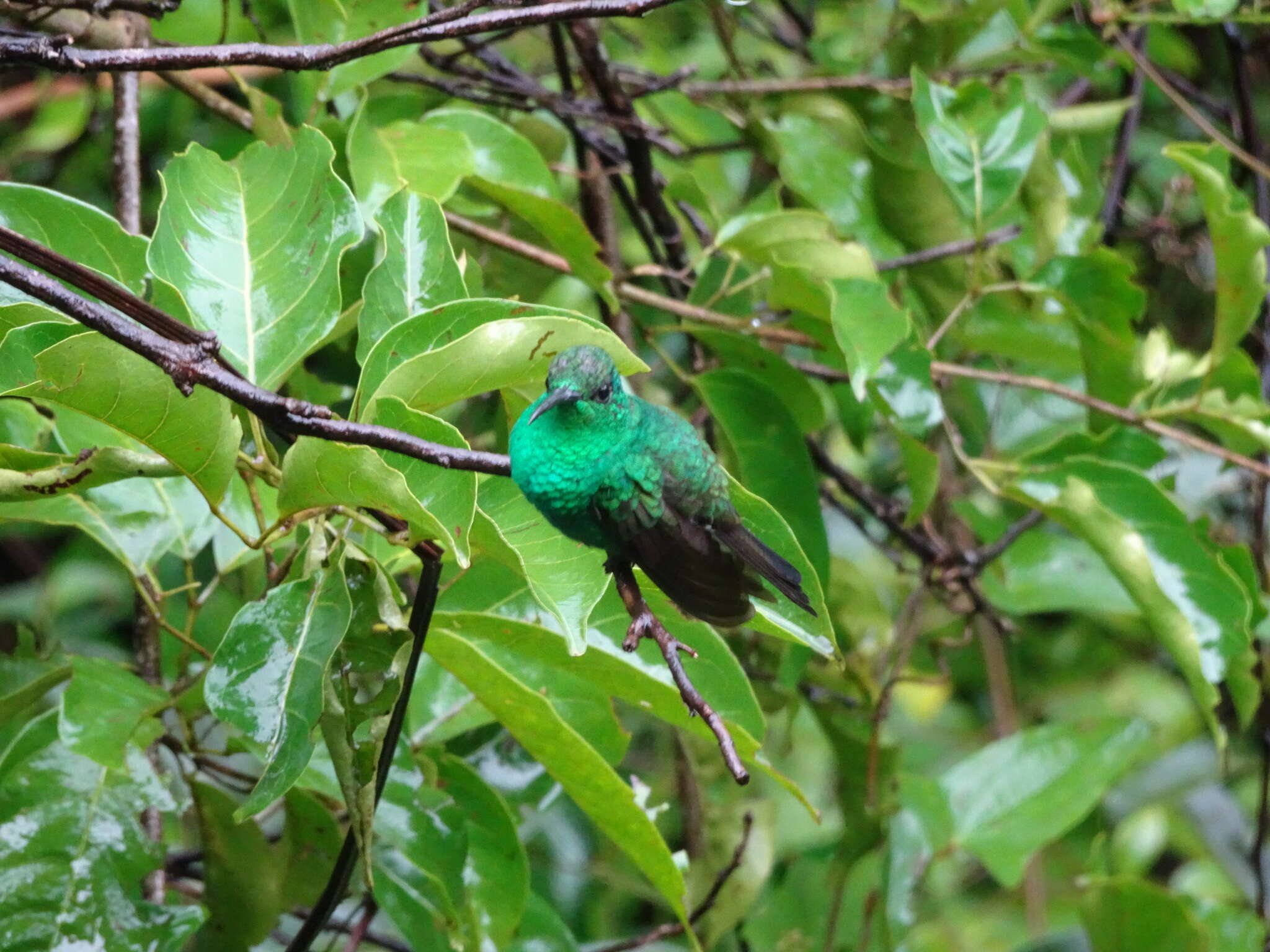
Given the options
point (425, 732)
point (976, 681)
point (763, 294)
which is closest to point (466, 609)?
point (425, 732)

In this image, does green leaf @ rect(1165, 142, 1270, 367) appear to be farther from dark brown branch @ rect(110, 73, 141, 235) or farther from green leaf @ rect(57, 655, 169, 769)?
green leaf @ rect(57, 655, 169, 769)

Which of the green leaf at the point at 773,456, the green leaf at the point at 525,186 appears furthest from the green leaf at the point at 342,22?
the green leaf at the point at 773,456

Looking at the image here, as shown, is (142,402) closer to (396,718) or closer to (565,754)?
(396,718)

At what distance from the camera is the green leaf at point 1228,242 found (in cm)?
231

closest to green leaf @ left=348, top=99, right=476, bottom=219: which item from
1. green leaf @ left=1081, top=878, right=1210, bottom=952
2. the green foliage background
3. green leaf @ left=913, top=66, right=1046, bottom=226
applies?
the green foliage background

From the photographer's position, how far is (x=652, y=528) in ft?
4.75

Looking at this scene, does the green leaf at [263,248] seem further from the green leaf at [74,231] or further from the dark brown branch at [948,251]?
the dark brown branch at [948,251]

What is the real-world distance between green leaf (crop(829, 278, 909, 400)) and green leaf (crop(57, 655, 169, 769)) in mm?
1161

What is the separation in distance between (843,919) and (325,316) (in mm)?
2383

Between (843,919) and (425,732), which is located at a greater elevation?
(425,732)

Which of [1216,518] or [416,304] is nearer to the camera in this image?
[416,304]

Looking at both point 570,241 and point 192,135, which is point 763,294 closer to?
point 570,241

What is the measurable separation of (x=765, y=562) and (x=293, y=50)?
2.66ft

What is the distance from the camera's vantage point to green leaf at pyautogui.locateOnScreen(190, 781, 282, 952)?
2006 mm
